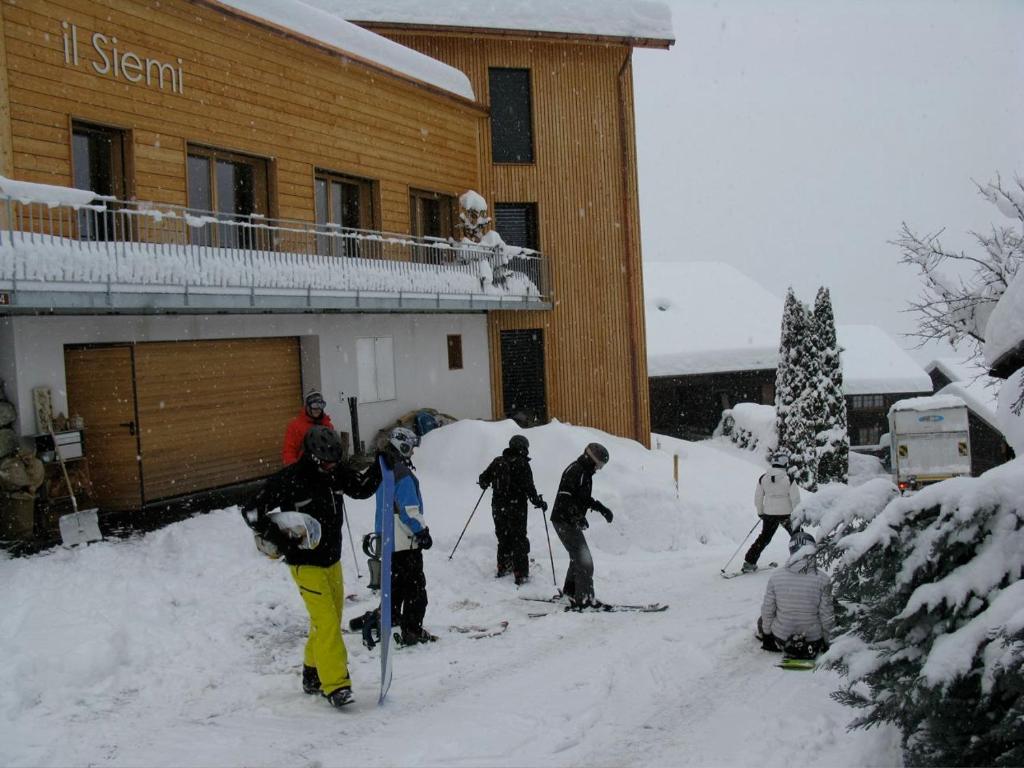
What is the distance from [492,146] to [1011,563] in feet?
66.5

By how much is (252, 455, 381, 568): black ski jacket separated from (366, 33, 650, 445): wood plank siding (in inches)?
639

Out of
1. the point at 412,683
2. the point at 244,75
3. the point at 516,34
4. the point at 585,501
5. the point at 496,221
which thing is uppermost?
the point at 516,34

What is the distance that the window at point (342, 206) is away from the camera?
16.9m

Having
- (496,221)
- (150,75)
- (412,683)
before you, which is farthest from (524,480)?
(496,221)

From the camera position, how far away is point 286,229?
14.2 metres

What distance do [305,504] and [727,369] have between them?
3051 cm

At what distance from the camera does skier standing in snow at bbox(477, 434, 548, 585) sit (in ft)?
34.0

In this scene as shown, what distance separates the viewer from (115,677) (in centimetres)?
685

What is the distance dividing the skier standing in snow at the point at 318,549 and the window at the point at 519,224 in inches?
667

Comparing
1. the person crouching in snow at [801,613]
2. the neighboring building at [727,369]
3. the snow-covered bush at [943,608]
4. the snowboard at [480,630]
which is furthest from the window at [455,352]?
the snow-covered bush at [943,608]

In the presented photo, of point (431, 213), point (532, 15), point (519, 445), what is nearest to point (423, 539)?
point (519, 445)

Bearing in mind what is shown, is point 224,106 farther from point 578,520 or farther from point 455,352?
point 578,520

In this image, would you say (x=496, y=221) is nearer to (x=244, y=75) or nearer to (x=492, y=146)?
(x=492, y=146)

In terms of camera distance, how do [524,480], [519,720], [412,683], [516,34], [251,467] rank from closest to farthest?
[519,720] < [412,683] < [524,480] < [251,467] < [516,34]
